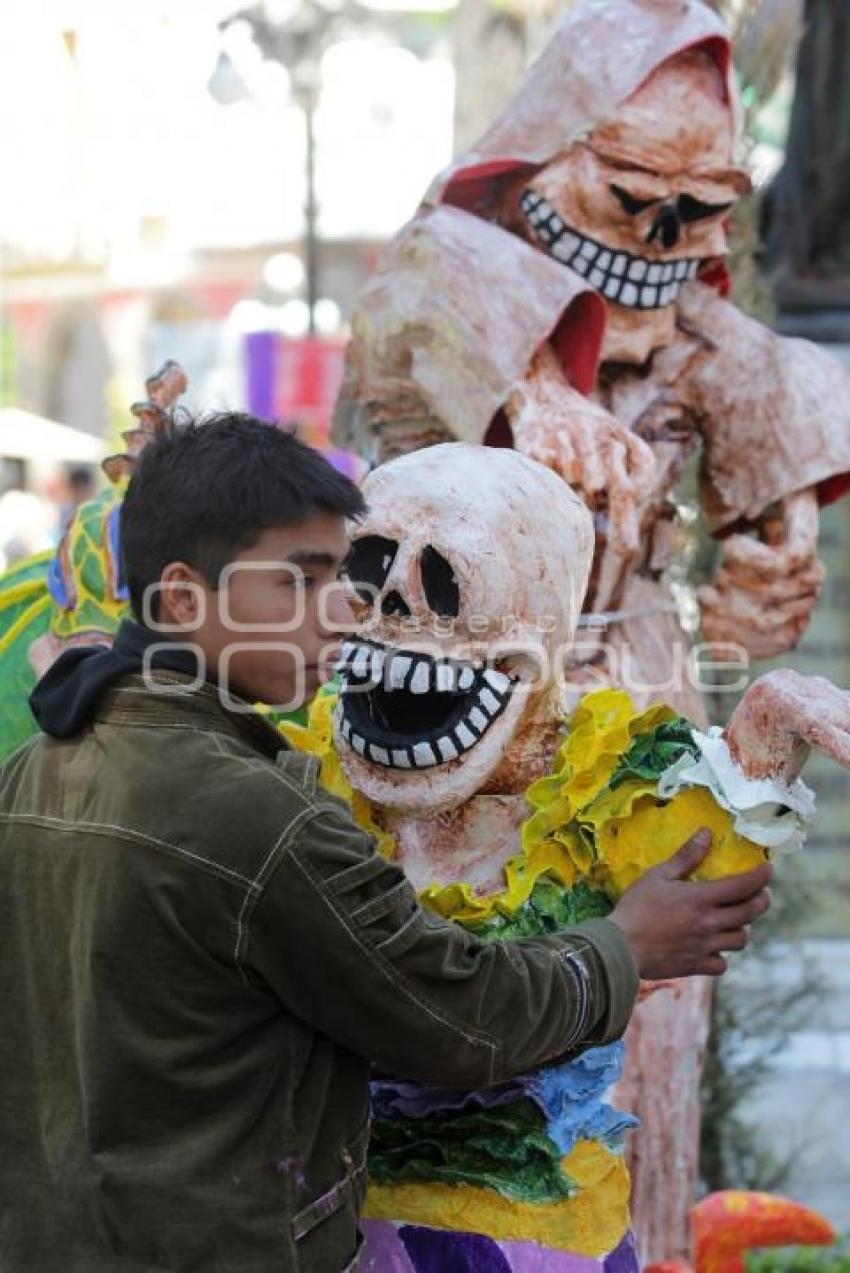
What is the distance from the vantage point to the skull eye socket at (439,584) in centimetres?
270

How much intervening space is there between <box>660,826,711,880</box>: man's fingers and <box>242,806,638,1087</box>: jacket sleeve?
24cm

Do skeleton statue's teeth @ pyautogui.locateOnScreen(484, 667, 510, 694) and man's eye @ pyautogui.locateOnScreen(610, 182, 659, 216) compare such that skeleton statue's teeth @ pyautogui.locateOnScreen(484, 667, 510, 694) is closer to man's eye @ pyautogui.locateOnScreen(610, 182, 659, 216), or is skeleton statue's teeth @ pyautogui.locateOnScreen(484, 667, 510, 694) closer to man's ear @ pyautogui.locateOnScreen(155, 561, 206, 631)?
man's ear @ pyautogui.locateOnScreen(155, 561, 206, 631)

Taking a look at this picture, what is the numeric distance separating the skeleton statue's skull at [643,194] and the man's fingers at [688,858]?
5.24 ft

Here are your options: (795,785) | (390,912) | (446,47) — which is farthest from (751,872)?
(446,47)

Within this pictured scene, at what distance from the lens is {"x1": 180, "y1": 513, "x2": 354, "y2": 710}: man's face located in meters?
2.12

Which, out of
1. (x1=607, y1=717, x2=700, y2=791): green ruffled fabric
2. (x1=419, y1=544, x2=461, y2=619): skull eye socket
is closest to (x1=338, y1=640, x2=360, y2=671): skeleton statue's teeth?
(x1=419, y1=544, x2=461, y2=619): skull eye socket

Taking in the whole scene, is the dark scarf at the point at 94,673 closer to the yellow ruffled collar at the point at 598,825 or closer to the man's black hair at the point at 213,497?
the man's black hair at the point at 213,497

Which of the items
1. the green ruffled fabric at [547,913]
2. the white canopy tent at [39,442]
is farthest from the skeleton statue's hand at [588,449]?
the white canopy tent at [39,442]

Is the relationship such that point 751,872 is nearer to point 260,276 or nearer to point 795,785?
point 795,785

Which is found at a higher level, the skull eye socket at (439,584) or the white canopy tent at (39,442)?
the skull eye socket at (439,584)

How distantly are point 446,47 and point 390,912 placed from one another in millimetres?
31857

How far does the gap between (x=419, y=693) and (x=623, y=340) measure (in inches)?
53.3

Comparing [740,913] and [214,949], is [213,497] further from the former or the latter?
[740,913]

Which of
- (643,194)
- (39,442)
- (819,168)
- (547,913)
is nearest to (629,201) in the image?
(643,194)
